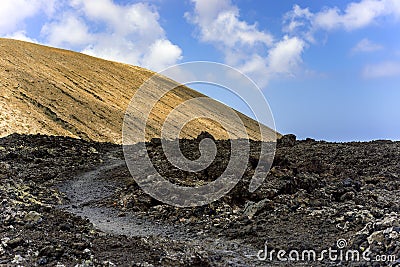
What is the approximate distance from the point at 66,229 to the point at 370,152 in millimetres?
14187

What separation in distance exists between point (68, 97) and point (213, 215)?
30.9m

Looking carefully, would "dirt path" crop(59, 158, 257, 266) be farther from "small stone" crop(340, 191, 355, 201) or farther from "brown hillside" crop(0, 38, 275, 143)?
"brown hillside" crop(0, 38, 275, 143)

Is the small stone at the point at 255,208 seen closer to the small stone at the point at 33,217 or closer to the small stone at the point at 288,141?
the small stone at the point at 33,217

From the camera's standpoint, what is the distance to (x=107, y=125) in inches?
1448

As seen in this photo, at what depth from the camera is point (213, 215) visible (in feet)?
38.8

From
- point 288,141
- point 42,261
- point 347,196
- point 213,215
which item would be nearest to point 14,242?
point 42,261

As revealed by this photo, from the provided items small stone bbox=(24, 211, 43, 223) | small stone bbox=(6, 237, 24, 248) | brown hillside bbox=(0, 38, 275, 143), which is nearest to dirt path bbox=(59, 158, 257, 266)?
small stone bbox=(24, 211, 43, 223)

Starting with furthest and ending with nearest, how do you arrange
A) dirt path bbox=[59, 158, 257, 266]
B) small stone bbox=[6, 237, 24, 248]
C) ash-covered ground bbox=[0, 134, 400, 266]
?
1. dirt path bbox=[59, 158, 257, 266]
2. small stone bbox=[6, 237, 24, 248]
3. ash-covered ground bbox=[0, 134, 400, 266]

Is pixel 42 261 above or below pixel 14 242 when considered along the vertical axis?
below

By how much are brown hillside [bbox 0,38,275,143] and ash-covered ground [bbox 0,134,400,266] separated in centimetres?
1148

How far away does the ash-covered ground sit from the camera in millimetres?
8109

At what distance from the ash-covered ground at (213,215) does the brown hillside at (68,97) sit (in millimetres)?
11480

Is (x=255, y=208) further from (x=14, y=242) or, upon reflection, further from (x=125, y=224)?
(x=14, y=242)

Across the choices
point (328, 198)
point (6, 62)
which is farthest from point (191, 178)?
point (6, 62)
